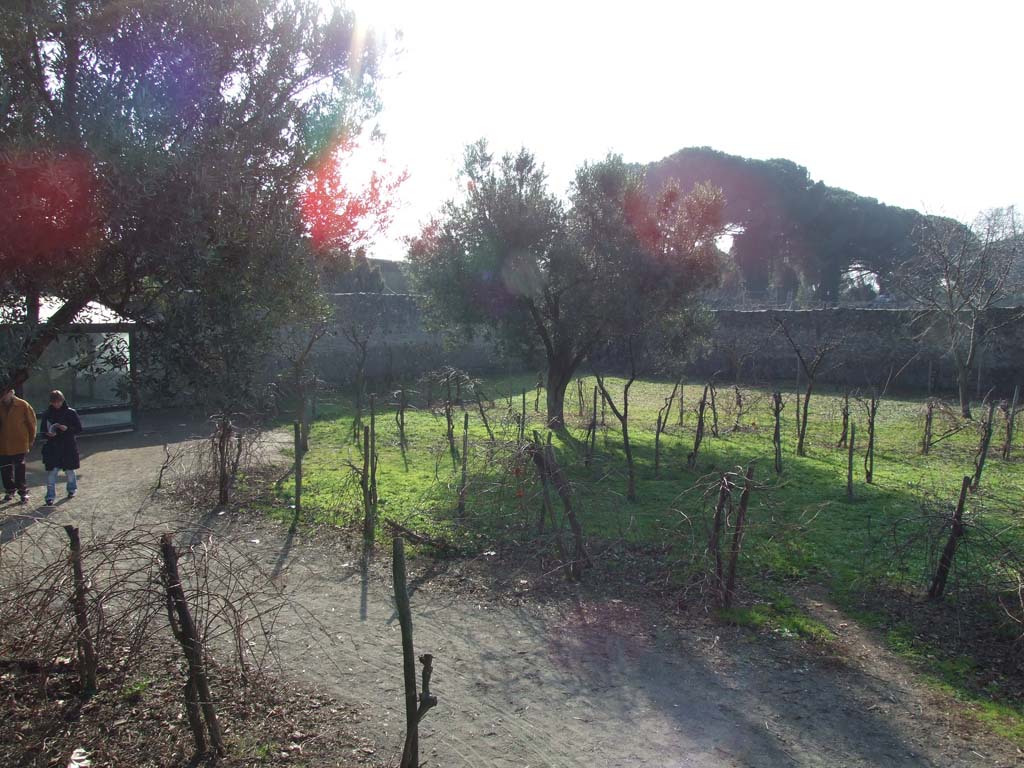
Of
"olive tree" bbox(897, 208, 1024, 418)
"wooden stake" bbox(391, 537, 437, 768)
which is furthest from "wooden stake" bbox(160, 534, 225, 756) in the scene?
"olive tree" bbox(897, 208, 1024, 418)

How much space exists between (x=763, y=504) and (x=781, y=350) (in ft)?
60.8

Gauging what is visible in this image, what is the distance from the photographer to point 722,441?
14.2 m

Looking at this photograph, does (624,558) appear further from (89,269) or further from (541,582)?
(89,269)

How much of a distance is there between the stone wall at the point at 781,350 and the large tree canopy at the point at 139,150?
1539 centimetres

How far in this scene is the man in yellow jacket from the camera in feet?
30.4

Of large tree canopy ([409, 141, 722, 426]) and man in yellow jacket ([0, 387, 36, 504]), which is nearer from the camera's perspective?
man in yellow jacket ([0, 387, 36, 504])

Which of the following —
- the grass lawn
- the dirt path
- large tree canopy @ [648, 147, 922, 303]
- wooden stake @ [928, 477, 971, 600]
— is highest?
large tree canopy @ [648, 147, 922, 303]

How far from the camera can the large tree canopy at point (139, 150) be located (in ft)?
13.3

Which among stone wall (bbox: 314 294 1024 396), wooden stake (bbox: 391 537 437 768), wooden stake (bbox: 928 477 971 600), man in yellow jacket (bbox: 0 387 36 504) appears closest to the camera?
wooden stake (bbox: 391 537 437 768)

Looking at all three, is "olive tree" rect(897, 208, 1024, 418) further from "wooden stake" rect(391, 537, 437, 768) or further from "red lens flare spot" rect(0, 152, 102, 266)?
"red lens flare spot" rect(0, 152, 102, 266)

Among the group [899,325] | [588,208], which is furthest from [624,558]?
[899,325]

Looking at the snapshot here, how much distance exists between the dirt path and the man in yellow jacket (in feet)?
16.9

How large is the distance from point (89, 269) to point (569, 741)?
4038 mm

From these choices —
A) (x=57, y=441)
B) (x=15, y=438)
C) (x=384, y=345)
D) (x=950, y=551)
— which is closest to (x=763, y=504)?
(x=950, y=551)
